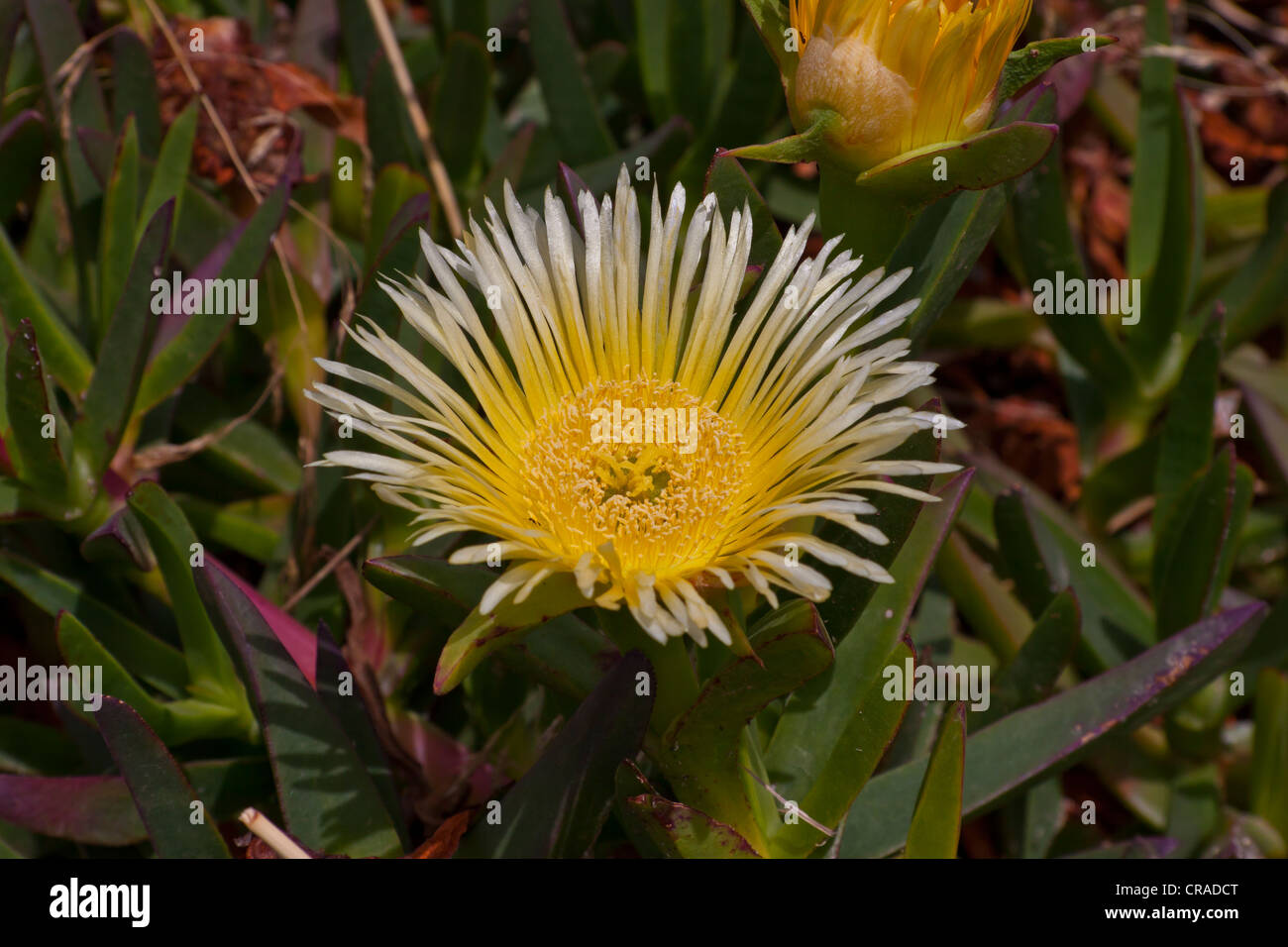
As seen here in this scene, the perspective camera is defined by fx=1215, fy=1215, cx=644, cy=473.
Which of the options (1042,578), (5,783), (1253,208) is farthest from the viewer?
(1253,208)

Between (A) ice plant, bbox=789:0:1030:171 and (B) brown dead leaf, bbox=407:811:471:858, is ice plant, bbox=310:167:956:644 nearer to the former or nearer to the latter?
(A) ice plant, bbox=789:0:1030:171

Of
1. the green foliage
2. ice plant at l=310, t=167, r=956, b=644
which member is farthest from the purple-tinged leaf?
ice plant at l=310, t=167, r=956, b=644

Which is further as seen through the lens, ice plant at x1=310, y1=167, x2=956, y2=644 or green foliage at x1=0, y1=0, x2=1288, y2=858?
green foliage at x1=0, y1=0, x2=1288, y2=858

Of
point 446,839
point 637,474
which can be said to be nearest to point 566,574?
point 637,474

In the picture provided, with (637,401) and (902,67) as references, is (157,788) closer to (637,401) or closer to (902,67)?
(637,401)

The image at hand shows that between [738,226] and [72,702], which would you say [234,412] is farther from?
[738,226]

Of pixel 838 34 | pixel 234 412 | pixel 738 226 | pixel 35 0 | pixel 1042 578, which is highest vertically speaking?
pixel 35 0

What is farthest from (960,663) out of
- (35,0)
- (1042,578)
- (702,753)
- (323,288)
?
(35,0)
